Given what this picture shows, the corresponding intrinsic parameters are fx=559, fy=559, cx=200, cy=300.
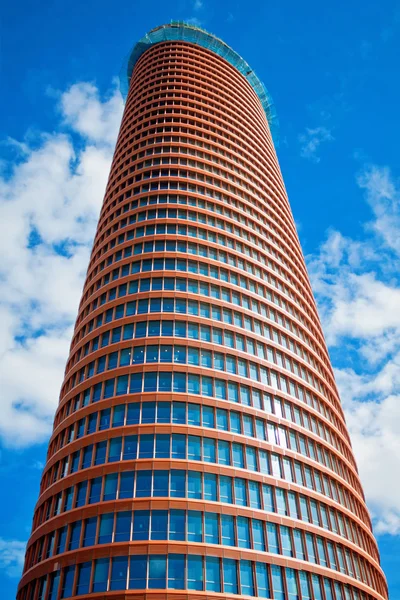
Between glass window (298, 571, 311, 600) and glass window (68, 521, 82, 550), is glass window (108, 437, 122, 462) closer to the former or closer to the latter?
glass window (68, 521, 82, 550)

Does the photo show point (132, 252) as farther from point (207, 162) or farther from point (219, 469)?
point (219, 469)

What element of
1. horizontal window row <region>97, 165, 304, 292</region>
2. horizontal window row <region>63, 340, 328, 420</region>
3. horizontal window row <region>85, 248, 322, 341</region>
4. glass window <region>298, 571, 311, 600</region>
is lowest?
glass window <region>298, 571, 311, 600</region>

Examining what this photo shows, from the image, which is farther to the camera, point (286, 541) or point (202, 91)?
point (202, 91)

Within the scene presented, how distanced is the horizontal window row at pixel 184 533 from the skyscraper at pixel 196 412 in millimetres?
107

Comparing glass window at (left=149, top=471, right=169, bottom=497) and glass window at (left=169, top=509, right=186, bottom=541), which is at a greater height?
glass window at (left=149, top=471, right=169, bottom=497)

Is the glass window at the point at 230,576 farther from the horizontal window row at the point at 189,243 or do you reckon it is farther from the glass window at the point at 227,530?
the horizontal window row at the point at 189,243

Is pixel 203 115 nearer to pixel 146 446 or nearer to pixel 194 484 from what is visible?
pixel 146 446

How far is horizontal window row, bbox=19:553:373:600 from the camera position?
123 feet

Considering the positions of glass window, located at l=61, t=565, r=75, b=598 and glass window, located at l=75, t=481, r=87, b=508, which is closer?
glass window, located at l=61, t=565, r=75, b=598

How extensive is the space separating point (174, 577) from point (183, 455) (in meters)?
8.67

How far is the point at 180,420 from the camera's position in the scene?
4503cm

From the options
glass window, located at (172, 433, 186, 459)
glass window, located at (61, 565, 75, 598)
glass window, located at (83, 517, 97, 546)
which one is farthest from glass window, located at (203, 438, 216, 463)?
glass window, located at (61, 565, 75, 598)

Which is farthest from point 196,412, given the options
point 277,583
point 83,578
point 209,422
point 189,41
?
point 189,41

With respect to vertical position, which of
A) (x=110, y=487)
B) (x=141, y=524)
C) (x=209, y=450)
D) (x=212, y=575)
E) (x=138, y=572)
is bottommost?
(x=138, y=572)
